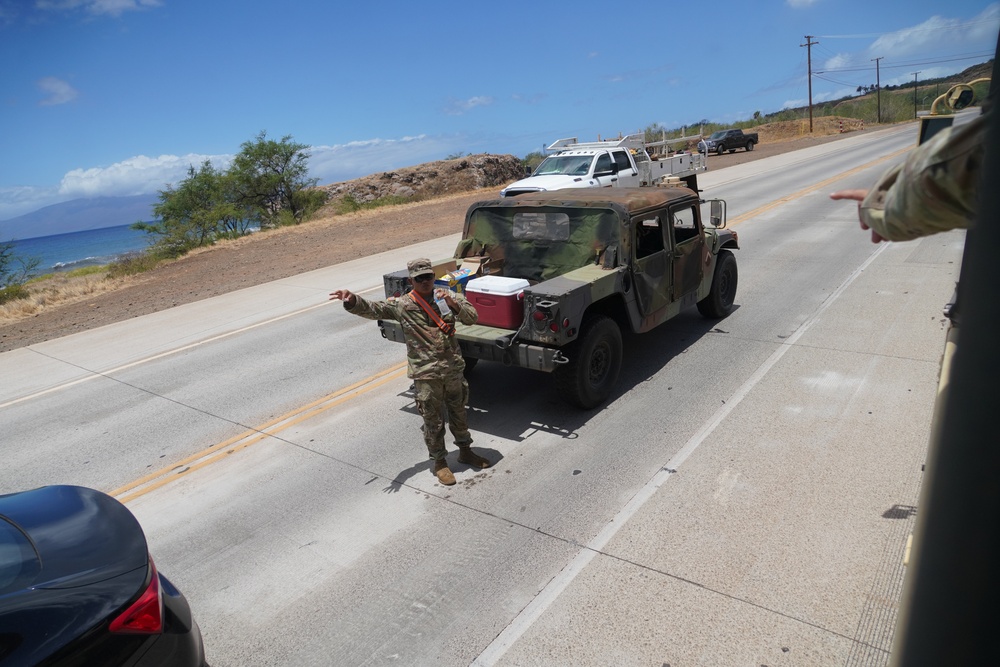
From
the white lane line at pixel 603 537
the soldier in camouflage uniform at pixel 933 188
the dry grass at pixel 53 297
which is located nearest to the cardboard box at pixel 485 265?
the white lane line at pixel 603 537

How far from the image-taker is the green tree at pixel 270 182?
37.7 metres

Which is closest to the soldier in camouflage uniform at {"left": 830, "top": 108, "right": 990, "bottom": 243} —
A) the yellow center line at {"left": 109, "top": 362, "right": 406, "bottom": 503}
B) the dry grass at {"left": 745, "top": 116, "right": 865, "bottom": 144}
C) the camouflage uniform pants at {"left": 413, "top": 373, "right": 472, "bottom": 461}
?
the camouflage uniform pants at {"left": 413, "top": 373, "right": 472, "bottom": 461}

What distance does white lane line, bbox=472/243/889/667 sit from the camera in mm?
3924

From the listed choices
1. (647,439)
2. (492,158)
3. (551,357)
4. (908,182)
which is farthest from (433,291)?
(492,158)

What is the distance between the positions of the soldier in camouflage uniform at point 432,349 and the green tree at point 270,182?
33.6 meters

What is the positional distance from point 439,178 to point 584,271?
4036 centimetres

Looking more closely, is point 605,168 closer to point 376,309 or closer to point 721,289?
point 721,289

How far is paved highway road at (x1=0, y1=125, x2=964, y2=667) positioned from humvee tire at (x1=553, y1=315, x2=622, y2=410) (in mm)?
236

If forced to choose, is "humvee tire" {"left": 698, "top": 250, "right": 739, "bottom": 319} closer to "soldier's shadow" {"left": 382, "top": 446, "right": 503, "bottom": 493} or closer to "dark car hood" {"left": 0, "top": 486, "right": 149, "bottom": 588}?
"soldier's shadow" {"left": 382, "top": 446, "right": 503, "bottom": 493}

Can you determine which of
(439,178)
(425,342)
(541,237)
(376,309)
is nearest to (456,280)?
(541,237)

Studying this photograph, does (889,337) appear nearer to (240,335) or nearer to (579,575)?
(579,575)

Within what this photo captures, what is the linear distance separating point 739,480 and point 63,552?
4.47m

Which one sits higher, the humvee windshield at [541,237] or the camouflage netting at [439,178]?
the camouflage netting at [439,178]

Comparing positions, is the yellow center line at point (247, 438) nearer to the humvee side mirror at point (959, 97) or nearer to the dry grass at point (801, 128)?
the humvee side mirror at point (959, 97)
